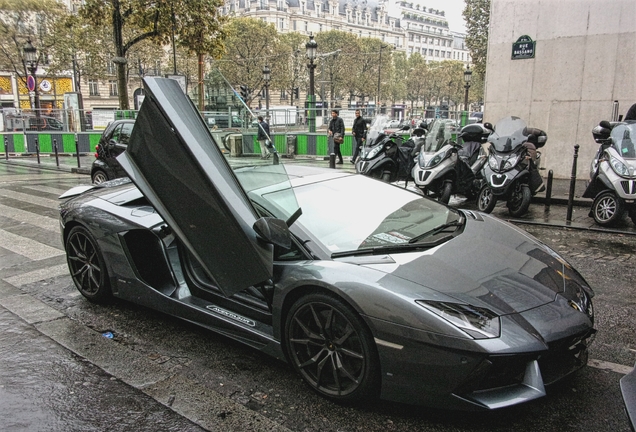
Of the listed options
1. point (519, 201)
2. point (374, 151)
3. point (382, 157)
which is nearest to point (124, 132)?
point (374, 151)

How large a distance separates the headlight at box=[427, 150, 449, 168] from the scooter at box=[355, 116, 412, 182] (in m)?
1.53

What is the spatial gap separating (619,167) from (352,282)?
635 centimetres

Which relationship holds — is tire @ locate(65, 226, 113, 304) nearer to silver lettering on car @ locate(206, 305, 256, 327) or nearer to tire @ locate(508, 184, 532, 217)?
silver lettering on car @ locate(206, 305, 256, 327)

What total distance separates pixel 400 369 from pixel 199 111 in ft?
6.58

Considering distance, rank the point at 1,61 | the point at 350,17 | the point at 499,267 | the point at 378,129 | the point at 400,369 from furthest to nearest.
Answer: the point at 350,17
the point at 1,61
the point at 378,129
the point at 499,267
the point at 400,369

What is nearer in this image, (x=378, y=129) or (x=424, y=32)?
(x=378, y=129)

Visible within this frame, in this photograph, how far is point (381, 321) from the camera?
8.84 feet

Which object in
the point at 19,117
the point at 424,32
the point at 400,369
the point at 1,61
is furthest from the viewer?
the point at 424,32

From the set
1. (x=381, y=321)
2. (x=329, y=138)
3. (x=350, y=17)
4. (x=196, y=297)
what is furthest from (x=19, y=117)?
(x=350, y=17)

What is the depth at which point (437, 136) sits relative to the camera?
31.6 ft

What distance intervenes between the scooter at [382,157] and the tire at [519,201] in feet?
9.41

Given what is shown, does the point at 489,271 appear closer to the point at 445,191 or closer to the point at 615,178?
the point at 615,178

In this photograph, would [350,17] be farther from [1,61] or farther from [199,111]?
[199,111]

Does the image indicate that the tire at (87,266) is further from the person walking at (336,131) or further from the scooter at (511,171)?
→ the person walking at (336,131)
